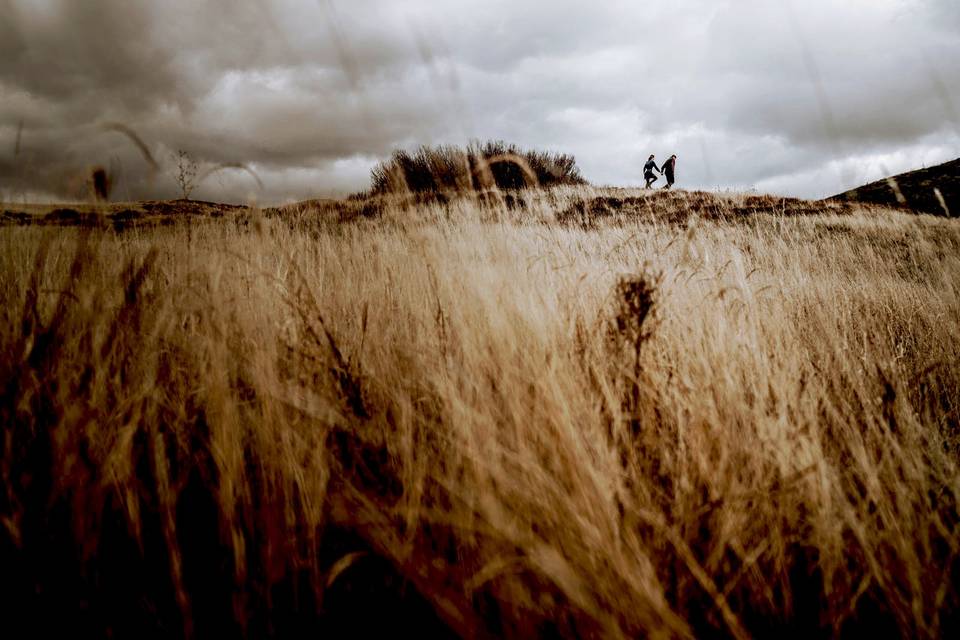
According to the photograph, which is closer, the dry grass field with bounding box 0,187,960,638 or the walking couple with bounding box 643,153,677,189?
the dry grass field with bounding box 0,187,960,638

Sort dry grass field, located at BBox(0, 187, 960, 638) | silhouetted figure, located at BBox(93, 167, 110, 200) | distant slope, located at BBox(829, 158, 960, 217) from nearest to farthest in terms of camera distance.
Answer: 1. dry grass field, located at BBox(0, 187, 960, 638)
2. silhouetted figure, located at BBox(93, 167, 110, 200)
3. distant slope, located at BBox(829, 158, 960, 217)

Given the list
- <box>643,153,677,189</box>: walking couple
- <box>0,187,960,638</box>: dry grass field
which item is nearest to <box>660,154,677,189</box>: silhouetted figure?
<box>643,153,677,189</box>: walking couple

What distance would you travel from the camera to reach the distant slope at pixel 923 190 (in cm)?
1277

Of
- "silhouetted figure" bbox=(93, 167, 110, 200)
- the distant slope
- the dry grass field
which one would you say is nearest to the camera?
the dry grass field

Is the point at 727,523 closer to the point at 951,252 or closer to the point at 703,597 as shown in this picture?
the point at 703,597

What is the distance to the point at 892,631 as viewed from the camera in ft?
2.74

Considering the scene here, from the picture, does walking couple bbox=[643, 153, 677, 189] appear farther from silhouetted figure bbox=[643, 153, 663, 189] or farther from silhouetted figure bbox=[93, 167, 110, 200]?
silhouetted figure bbox=[93, 167, 110, 200]

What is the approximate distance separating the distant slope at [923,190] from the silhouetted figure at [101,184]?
16.2 metres

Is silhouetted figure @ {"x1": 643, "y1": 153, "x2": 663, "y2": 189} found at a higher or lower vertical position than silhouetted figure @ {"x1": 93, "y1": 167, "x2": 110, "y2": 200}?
higher

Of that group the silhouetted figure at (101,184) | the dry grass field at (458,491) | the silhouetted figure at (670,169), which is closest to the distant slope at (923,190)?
the silhouetted figure at (670,169)

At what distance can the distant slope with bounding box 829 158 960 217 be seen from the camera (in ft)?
41.9

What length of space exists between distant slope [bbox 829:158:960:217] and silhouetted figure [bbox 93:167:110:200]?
16214 millimetres

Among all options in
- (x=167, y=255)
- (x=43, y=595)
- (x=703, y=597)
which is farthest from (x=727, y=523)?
(x=167, y=255)

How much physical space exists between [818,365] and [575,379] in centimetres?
138
